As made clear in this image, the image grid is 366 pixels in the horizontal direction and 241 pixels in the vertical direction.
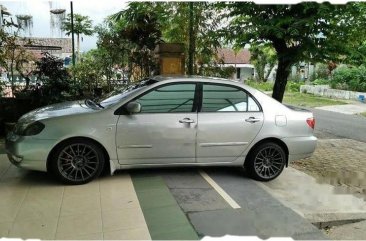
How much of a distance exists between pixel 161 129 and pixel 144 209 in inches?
47.9

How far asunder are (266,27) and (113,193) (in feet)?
12.6

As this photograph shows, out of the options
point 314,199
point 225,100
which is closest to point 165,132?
point 225,100

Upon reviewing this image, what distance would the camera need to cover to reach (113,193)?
4820mm

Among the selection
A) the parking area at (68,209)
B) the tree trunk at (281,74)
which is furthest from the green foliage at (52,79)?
the tree trunk at (281,74)

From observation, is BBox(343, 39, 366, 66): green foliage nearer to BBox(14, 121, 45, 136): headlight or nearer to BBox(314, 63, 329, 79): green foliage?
BBox(14, 121, 45, 136): headlight

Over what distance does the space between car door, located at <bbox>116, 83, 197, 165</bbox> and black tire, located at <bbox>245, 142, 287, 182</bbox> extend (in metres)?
0.91

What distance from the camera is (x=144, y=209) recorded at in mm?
4367

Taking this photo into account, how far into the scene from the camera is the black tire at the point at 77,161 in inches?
194

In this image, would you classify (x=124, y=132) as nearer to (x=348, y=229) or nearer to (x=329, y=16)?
(x=348, y=229)

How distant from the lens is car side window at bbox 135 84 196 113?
5.27 m

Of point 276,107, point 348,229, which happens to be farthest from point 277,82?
point 348,229

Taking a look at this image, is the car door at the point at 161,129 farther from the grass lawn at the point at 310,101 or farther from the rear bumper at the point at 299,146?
the grass lawn at the point at 310,101

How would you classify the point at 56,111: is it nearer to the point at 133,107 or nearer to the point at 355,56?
the point at 133,107

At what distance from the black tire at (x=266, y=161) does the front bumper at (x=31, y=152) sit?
2769 millimetres
